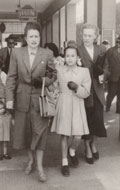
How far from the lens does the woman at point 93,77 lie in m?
3.64

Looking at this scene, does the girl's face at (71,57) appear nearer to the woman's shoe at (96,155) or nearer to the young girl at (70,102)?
the young girl at (70,102)

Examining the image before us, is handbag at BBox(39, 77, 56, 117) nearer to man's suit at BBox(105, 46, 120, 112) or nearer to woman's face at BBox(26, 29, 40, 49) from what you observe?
woman's face at BBox(26, 29, 40, 49)

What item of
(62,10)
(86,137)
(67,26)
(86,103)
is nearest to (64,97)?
(86,103)

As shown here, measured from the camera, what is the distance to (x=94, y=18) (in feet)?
30.4

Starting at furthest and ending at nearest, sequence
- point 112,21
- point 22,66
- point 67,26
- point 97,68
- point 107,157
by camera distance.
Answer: point 67,26 < point 112,21 < point 107,157 < point 97,68 < point 22,66

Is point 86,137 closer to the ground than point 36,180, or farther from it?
farther from it

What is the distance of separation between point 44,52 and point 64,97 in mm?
489

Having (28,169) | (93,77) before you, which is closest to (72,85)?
(93,77)

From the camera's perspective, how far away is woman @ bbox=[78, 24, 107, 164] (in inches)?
143

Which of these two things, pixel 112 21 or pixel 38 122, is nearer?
pixel 38 122

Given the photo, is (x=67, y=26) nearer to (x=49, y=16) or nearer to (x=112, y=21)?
(x=49, y=16)

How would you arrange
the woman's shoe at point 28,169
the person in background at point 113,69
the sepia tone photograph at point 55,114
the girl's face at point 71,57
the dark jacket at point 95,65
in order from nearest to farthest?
1. the sepia tone photograph at point 55,114
2. the girl's face at point 71,57
3. the woman's shoe at point 28,169
4. the dark jacket at point 95,65
5. the person in background at point 113,69

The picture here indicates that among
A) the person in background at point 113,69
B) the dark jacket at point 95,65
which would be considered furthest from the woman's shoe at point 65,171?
the person in background at point 113,69

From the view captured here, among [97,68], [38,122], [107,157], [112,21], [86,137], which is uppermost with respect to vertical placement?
[112,21]
